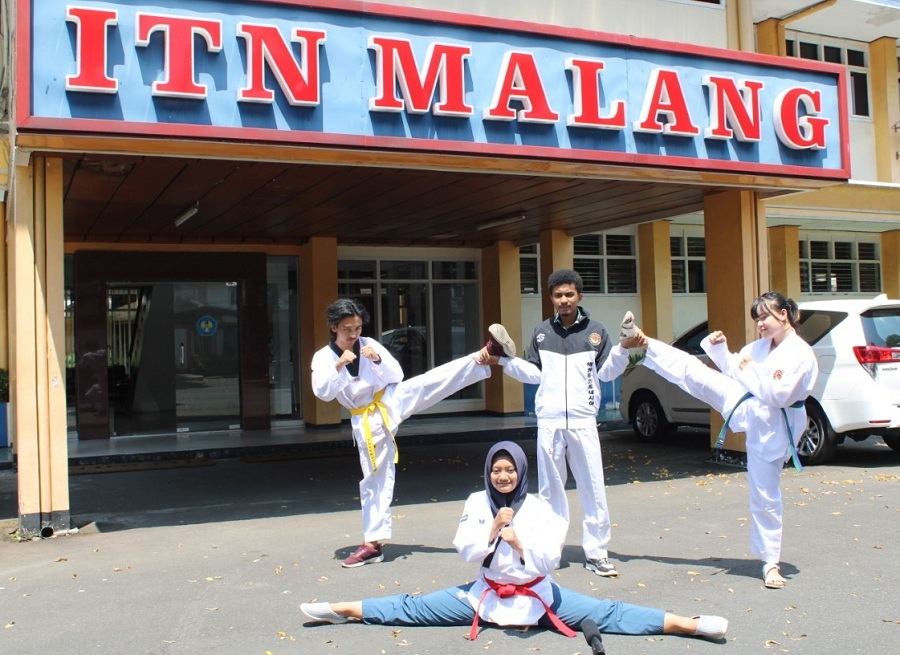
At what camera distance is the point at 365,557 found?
6258mm

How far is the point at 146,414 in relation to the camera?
1366cm

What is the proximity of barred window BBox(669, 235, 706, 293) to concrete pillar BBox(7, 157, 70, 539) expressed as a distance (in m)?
13.0

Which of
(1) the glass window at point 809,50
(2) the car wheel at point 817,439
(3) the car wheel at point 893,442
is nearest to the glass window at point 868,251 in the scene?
(1) the glass window at point 809,50

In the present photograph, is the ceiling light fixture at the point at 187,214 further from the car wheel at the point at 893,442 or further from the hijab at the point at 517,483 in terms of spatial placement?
the car wheel at the point at 893,442

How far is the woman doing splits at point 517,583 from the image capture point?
4.55 meters

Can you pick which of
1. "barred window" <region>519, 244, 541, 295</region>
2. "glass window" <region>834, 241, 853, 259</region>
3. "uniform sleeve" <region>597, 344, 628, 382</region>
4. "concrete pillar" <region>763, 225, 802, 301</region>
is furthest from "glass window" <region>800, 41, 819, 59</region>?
"uniform sleeve" <region>597, 344, 628, 382</region>

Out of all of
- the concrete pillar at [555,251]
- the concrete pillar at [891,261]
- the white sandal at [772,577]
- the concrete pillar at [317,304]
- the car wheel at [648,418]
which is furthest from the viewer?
the concrete pillar at [891,261]

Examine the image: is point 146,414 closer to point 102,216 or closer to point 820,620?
point 102,216

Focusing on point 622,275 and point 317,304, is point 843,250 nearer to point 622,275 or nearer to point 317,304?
point 622,275

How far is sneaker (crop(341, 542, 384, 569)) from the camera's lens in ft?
20.4

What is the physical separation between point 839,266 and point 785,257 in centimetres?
239

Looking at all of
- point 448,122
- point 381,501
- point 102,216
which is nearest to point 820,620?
point 381,501

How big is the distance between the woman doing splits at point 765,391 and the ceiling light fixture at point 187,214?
6.42m

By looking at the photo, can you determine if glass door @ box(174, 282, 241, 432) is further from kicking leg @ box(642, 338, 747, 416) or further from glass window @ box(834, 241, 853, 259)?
glass window @ box(834, 241, 853, 259)
